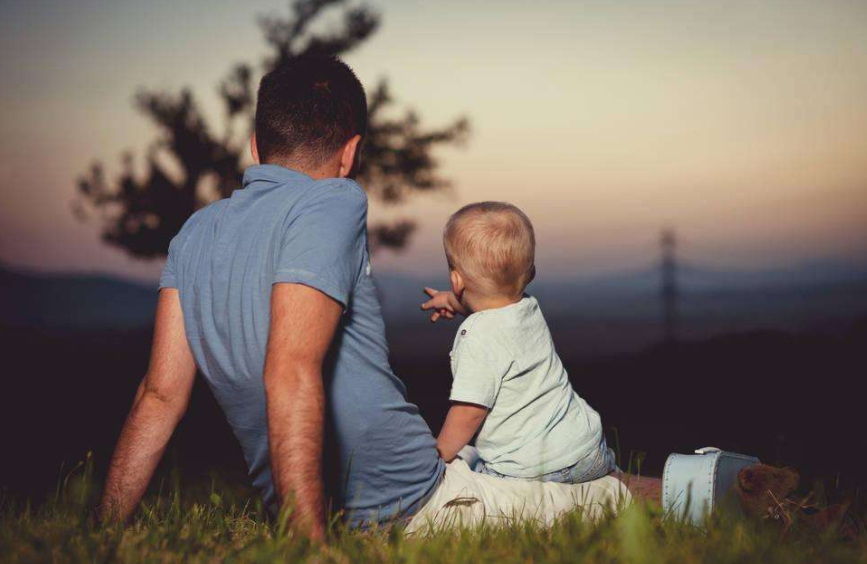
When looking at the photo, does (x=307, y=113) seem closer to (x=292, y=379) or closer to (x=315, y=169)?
(x=315, y=169)

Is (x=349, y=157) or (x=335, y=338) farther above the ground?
(x=349, y=157)

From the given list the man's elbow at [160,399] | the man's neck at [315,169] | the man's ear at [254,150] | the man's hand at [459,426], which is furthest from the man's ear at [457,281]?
the man's elbow at [160,399]

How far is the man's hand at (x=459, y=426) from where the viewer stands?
3.20 metres

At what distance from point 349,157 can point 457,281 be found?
81 centimetres

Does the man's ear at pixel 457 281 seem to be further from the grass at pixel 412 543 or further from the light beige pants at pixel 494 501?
the grass at pixel 412 543

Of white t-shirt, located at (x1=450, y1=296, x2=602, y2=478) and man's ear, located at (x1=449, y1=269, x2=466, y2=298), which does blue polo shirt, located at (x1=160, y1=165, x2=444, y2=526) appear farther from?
man's ear, located at (x1=449, y1=269, x2=466, y2=298)

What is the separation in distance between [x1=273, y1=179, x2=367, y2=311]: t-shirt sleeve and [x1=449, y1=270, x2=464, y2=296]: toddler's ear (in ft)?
2.67

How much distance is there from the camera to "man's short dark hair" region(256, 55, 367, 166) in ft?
9.28

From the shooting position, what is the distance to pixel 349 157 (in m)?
2.92

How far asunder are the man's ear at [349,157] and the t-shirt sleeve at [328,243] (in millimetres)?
212

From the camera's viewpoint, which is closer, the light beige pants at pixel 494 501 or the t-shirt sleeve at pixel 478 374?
the light beige pants at pixel 494 501

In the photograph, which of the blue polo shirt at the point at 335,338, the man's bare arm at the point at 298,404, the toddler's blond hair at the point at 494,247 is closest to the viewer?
the man's bare arm at the point at 298,404

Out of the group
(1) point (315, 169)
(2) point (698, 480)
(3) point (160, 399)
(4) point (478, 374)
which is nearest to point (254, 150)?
(1) point (315, 169)

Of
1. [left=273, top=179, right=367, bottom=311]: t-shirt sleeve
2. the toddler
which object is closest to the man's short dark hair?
[left=273, top=179, right=367, bottom=311]: t-shirt sleeve
